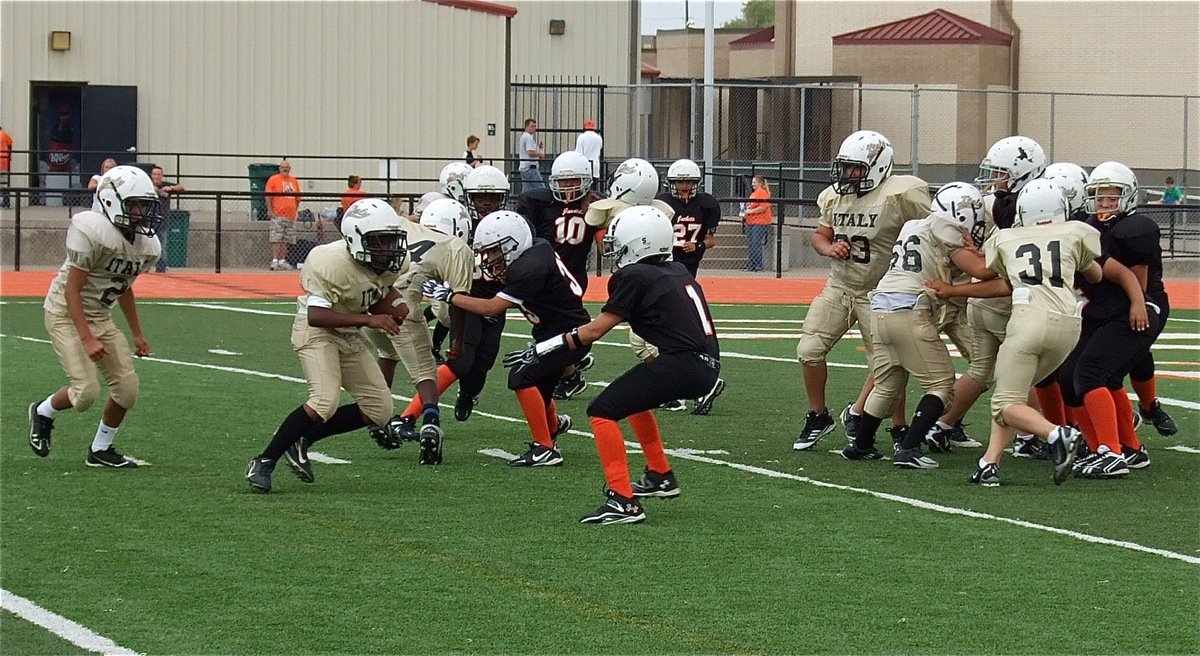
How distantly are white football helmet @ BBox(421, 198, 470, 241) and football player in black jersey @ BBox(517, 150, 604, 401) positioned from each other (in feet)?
3.85

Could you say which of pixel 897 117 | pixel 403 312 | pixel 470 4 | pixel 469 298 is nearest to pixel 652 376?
pixel 403 312

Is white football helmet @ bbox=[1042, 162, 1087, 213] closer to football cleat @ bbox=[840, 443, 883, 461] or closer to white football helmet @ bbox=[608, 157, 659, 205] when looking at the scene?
football cleat @ bbox=[840, 443, 883, 461]

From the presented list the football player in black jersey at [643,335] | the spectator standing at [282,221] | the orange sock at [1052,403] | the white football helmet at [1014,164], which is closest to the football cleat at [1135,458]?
the orange sock at [1052,403]

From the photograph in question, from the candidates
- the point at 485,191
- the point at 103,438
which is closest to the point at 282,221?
the point at 485,191

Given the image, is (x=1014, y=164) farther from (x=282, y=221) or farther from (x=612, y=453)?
(x=282, y=221)

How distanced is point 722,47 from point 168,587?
143 feet

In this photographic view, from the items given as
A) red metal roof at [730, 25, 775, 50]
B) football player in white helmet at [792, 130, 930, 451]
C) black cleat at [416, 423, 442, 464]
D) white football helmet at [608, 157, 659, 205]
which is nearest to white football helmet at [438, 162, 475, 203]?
white football helmet at [608, 157, 659, 205]

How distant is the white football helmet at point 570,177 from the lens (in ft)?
36.2

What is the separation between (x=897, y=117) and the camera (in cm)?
3481

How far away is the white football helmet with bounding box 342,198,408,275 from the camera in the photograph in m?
7.98

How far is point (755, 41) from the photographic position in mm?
45781

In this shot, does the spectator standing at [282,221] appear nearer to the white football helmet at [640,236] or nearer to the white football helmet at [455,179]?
the white football helmet at [455,179]

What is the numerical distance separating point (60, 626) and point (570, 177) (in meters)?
5.85

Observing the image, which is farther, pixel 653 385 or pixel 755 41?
pixel 755 41
